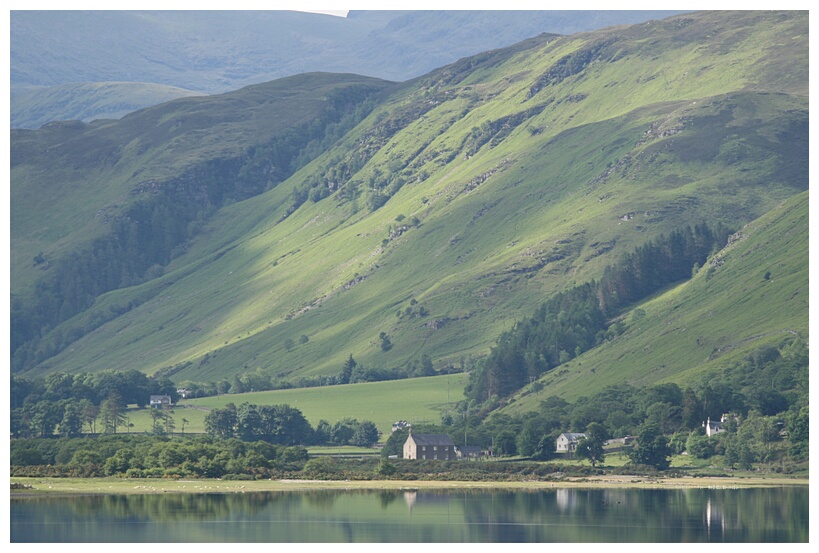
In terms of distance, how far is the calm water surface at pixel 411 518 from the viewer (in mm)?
124875

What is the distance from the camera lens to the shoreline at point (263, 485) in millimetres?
164500

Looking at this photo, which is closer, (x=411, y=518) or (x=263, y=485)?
(x=411, y=518)

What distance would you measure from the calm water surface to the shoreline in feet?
20.2

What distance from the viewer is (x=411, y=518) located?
142625 millimetres

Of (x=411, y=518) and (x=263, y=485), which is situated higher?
(x=263, y=485)

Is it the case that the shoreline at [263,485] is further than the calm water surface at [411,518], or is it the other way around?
the shoreline at [263,485]

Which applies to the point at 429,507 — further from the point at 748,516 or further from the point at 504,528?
the point at 748,516

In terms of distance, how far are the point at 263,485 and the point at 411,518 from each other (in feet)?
139

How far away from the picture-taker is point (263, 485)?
180500mm

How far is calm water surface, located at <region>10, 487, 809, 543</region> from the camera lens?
4916 inches

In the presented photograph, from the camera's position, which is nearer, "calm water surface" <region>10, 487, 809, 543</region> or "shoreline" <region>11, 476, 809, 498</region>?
"calm water surface" <region>10, 487, 809, 543</region>

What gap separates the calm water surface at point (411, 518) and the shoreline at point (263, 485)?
6163 millimetres

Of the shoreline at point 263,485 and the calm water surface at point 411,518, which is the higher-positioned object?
the shoreline at point 263,485
